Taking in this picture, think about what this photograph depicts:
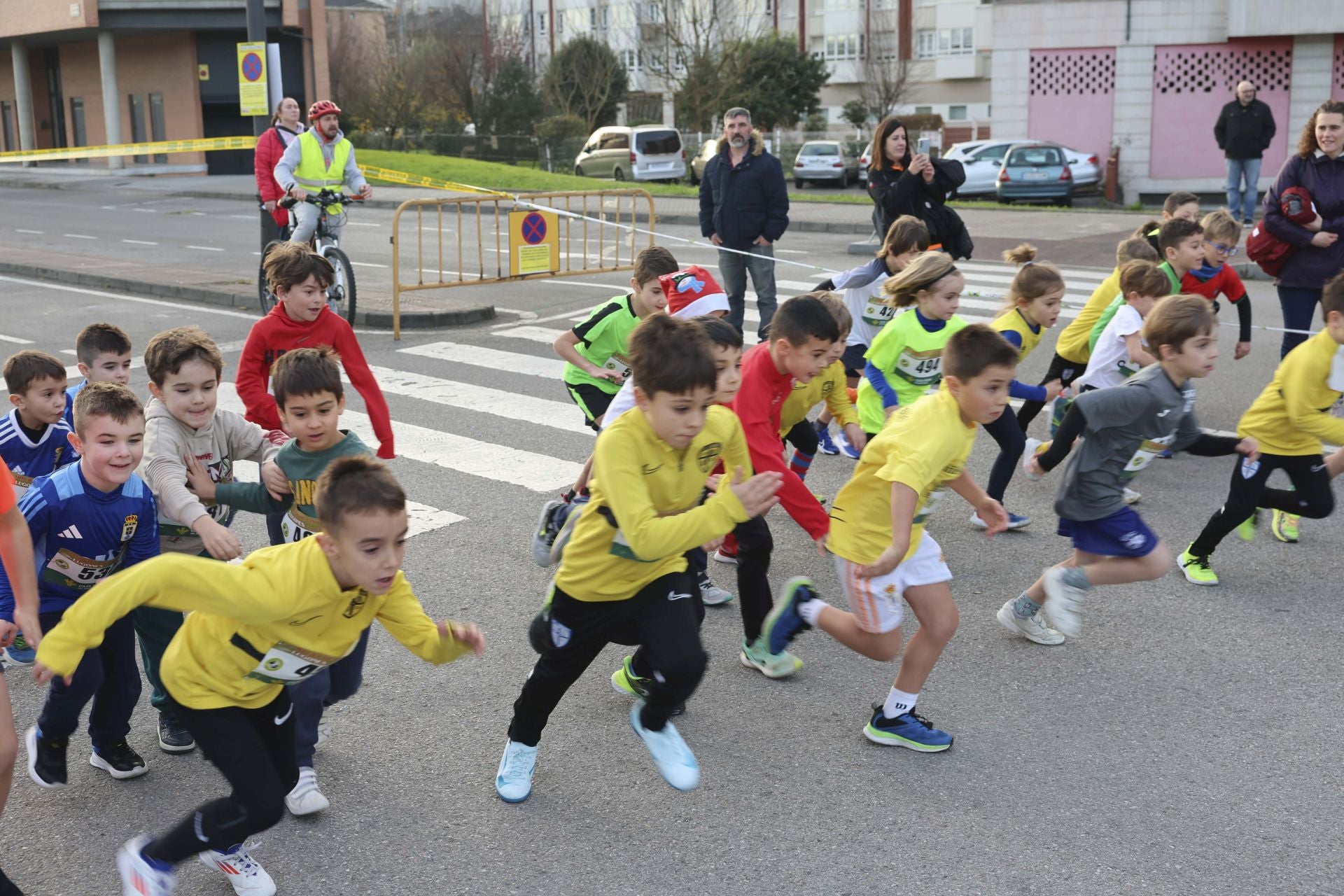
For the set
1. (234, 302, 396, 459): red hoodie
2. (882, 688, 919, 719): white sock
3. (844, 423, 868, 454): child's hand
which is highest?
(234, 302, 396, 459): red hoodie

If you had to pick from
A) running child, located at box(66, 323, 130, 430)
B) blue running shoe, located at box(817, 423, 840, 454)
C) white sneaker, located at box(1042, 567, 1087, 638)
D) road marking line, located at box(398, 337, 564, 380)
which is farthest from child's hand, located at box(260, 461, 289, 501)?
road marking line, located at box(398, 337, 564, 380)

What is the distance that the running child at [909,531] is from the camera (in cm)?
450

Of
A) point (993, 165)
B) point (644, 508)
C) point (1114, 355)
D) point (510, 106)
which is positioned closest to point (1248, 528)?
point (1114, 355)

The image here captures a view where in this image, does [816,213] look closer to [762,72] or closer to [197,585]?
→ [197,585]

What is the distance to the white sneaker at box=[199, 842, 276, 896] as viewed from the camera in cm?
377

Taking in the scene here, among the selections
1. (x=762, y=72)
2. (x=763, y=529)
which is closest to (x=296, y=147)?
(x=763, y=529)

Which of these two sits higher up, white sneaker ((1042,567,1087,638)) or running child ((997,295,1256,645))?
running child ((997,295,1256,645))

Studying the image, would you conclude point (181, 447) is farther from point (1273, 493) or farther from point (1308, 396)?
point (1273, 493)

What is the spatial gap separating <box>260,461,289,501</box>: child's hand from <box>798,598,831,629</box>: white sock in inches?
74.3

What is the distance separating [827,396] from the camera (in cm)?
588

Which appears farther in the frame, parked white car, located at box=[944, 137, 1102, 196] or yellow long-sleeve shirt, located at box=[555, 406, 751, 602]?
parked white car, located at box=[944, 137, 1102, 196]

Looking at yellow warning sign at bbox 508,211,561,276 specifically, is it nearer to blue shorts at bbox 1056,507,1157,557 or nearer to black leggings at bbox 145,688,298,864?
blue shorts at bbox 1056,507,1157,557

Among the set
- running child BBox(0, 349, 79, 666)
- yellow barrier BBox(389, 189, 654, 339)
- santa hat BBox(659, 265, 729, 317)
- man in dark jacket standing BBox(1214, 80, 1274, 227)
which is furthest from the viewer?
man in dark jacket standing BBox(1214, 80, 1274, 227)

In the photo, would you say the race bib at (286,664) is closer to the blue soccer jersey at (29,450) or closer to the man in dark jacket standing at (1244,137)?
the blue soccer jersey at (29,450)
